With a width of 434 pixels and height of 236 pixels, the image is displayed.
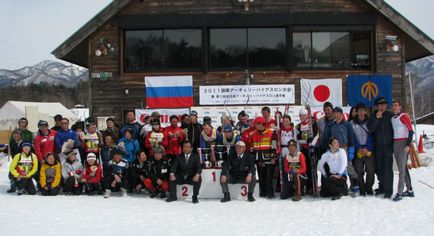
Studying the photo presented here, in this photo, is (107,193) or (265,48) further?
(265,48)

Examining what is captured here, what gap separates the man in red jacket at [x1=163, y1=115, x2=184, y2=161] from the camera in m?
9.97

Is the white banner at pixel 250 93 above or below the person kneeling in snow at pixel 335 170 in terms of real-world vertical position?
above

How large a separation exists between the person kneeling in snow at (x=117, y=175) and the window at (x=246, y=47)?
19.2 ft

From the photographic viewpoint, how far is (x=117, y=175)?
32.1 ft

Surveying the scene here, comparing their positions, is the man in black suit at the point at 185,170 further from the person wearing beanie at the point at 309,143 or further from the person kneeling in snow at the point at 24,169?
the person kneeling in snow at the point at 24,169

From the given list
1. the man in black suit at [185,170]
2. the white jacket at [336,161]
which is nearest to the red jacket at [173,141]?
the man in black suit at [185,170]

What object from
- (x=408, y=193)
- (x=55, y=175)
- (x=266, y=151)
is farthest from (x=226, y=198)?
(x=55, y=175)

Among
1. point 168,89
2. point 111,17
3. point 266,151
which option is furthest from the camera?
point 168,89

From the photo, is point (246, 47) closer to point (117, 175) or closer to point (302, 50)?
point (302, 50)

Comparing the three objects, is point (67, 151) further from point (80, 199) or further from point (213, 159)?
point (213, 159)

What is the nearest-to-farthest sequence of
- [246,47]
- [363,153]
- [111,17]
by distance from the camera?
1. [363,153]
2. [111,17]
3. [246,47]

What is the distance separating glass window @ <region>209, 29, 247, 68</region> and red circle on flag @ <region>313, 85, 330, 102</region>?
2430 mm

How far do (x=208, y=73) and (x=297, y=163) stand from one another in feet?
20.7

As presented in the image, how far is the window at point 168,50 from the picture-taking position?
48.7 ft
